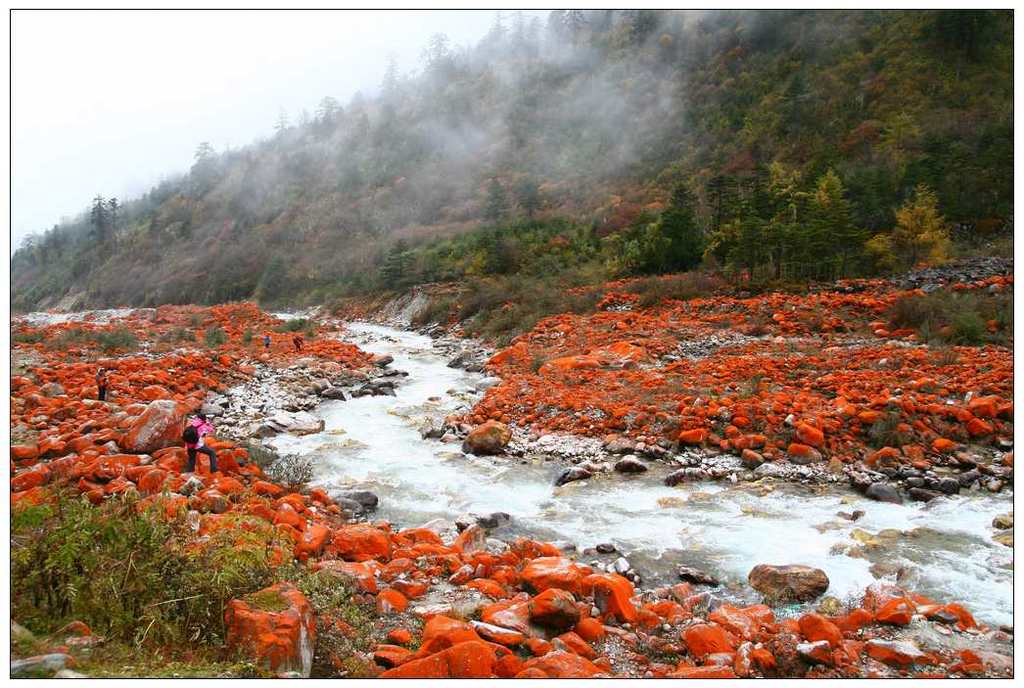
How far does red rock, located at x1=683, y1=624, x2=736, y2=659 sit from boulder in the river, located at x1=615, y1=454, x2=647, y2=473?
13.2 ft

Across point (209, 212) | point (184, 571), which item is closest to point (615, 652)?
point (184, 571)

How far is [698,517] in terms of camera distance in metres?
6.48

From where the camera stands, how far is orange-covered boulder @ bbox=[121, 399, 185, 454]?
753 cm

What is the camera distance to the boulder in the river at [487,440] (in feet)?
29.5

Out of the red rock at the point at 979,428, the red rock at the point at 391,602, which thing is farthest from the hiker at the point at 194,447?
the red rock at the point at 979,428

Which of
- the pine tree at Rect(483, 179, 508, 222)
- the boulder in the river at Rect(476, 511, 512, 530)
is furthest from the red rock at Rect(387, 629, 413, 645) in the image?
the pine tree at Rect(483, 179, 508, 222)

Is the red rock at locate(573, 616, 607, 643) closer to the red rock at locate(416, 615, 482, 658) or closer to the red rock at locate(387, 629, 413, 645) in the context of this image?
the red rock at locate(416, 615, 482, 658)

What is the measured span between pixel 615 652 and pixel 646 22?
6428 cm

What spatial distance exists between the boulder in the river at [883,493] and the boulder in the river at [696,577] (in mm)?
2918

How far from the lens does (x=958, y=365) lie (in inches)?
386

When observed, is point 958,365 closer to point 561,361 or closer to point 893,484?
point 893,484

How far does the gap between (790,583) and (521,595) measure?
2.32 metres

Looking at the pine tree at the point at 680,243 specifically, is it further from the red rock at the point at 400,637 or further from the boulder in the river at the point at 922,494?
the red rock at the point at 400,637

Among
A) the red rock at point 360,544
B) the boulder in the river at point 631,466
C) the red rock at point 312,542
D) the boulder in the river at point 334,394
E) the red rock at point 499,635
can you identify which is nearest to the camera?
the red rock at point 499,635
